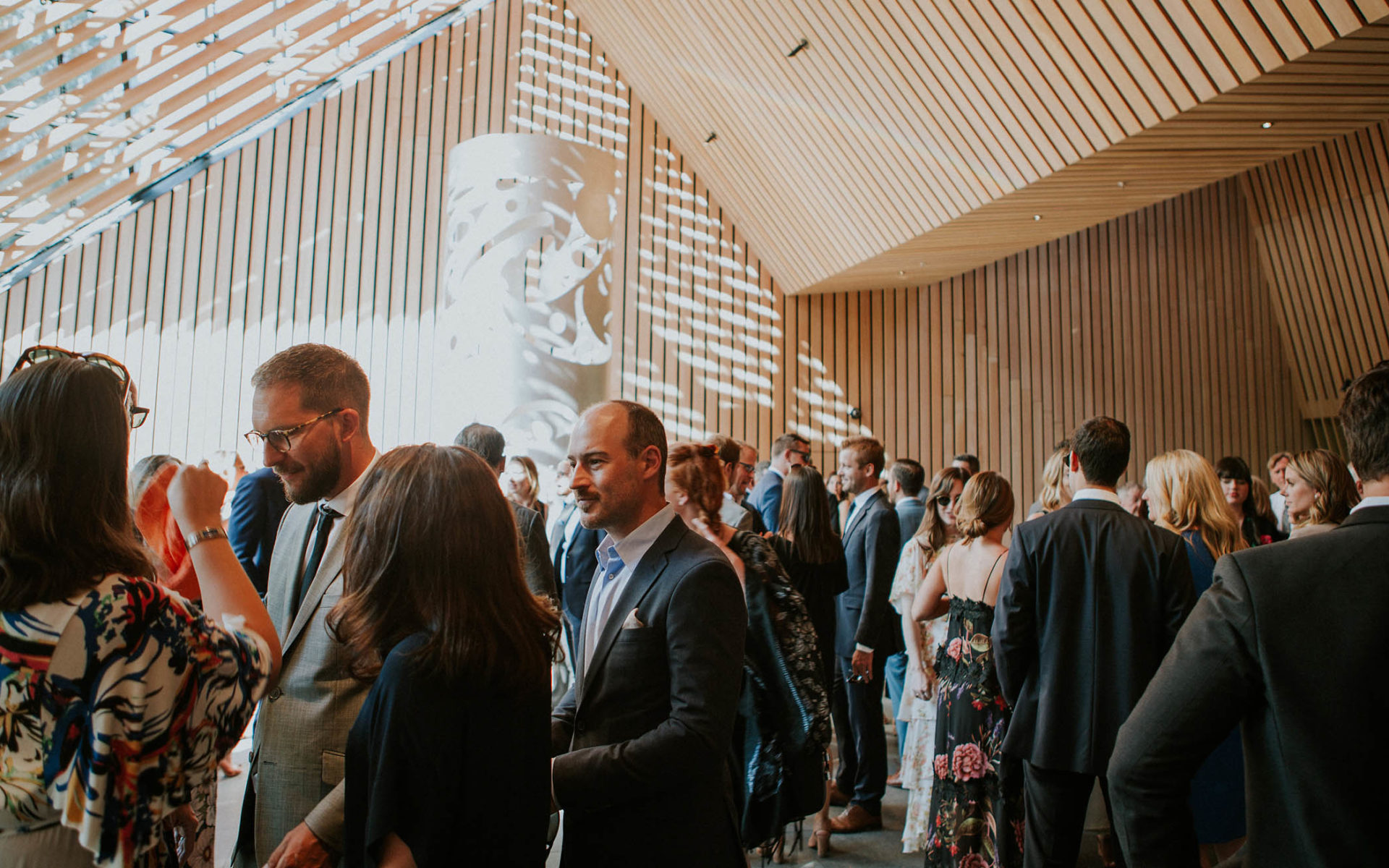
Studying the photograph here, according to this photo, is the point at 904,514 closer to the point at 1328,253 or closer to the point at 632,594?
the point at 632,594

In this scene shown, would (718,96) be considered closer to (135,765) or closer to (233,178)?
(233,178)

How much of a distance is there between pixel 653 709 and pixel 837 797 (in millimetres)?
3161

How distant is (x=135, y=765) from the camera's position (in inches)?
51.6

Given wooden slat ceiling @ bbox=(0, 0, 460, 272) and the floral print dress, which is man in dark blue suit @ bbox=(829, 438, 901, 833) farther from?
wooden slat ceiling @ bbox=(0, 0, 460, 272)

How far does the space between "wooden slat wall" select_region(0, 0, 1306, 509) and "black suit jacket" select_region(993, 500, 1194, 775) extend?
27.6ft

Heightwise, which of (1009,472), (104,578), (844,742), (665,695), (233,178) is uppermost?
(233,178)

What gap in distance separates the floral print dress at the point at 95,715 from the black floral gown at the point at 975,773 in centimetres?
259

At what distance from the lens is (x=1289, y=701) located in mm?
1280

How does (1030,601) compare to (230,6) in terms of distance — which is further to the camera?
(230,6)

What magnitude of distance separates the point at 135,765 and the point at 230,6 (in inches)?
310

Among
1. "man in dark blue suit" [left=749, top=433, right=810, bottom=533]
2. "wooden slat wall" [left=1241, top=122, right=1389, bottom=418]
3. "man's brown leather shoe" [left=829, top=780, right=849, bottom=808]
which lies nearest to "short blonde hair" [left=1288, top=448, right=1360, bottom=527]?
"man's brown leather shoe" [left=829, top=780, right=849, bottom=808]

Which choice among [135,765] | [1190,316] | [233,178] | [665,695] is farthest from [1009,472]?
[135,765]

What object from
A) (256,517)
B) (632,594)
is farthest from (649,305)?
(632,594)

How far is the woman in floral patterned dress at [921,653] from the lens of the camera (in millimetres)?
4043
